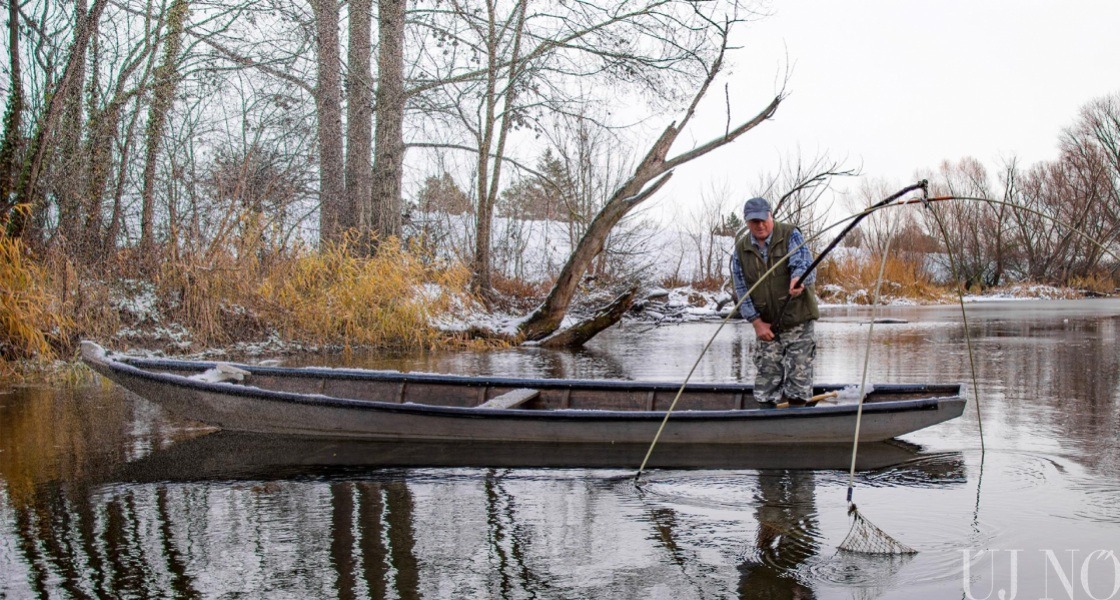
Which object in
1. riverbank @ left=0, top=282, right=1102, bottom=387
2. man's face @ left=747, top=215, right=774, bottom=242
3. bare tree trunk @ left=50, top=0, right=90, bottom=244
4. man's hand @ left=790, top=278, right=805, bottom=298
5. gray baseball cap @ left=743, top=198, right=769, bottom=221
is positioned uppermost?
bare tree trunk @ left=50, top=0, right=90, bottom=244

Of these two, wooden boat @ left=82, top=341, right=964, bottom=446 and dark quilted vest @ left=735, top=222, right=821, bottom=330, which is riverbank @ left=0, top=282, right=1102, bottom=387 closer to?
wooden boat @ left=82, top=341, right=964, bottom=446

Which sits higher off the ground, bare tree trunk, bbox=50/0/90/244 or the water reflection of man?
bare tree trunk, bbox=50/0/90/244

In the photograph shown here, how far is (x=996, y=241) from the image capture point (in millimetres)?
44188

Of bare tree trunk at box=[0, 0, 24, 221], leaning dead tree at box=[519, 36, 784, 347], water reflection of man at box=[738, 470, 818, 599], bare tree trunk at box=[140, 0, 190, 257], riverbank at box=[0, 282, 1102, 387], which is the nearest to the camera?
water reflection of man at box=[738, 470, 818, 599]

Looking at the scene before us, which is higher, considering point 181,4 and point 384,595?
point 181,4

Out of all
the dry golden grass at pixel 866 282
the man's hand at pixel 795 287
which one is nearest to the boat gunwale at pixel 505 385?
the man's hand at pixel 795 287

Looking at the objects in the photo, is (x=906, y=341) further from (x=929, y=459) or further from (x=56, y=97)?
(x=56, y=97)

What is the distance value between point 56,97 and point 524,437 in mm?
9114

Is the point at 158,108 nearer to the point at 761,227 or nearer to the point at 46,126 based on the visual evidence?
the point at 46,126

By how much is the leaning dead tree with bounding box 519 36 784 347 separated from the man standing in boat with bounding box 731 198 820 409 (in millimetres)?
9368

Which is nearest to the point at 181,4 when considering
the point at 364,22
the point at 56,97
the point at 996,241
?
the point at 56,97

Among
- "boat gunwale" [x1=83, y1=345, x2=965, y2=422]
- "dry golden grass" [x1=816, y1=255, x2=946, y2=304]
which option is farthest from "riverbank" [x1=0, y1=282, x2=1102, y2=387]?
"dry golden grass" [x1=816, y1=255, x2=946, y2=304]

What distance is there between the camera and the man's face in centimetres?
654

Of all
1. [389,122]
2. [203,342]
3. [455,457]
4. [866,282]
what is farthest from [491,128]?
[866,282]
